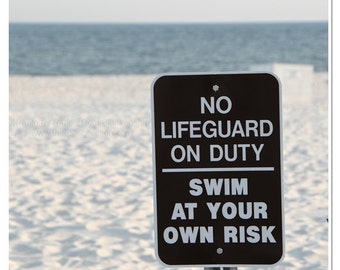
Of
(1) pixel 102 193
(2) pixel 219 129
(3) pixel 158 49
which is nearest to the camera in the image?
(2) pixel 219 129

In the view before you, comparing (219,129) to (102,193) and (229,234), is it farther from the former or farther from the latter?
(102,193)

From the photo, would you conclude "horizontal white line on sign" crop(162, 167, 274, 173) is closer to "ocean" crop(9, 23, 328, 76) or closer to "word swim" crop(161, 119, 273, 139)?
"word swim" crop(161, 119, 273, 139)

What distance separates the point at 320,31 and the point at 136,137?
170ft

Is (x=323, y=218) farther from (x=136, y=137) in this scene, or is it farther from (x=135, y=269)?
(x=136, y=137)

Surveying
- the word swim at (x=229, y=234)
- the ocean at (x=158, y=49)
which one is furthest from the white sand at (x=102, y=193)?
the ocean at (x=158, y=49)

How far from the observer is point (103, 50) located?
49844mm

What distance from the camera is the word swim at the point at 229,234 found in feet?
6.07

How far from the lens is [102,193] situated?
Answer: 639 cm

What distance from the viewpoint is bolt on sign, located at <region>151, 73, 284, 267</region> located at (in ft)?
6.07

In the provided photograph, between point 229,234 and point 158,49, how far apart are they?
159 feet

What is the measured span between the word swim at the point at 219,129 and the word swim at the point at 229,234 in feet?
0.71

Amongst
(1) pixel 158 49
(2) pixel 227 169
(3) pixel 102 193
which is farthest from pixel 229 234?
(1) pixel 158 49

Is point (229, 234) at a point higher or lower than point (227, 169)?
lower

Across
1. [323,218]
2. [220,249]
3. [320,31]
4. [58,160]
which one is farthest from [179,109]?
[320,31]
